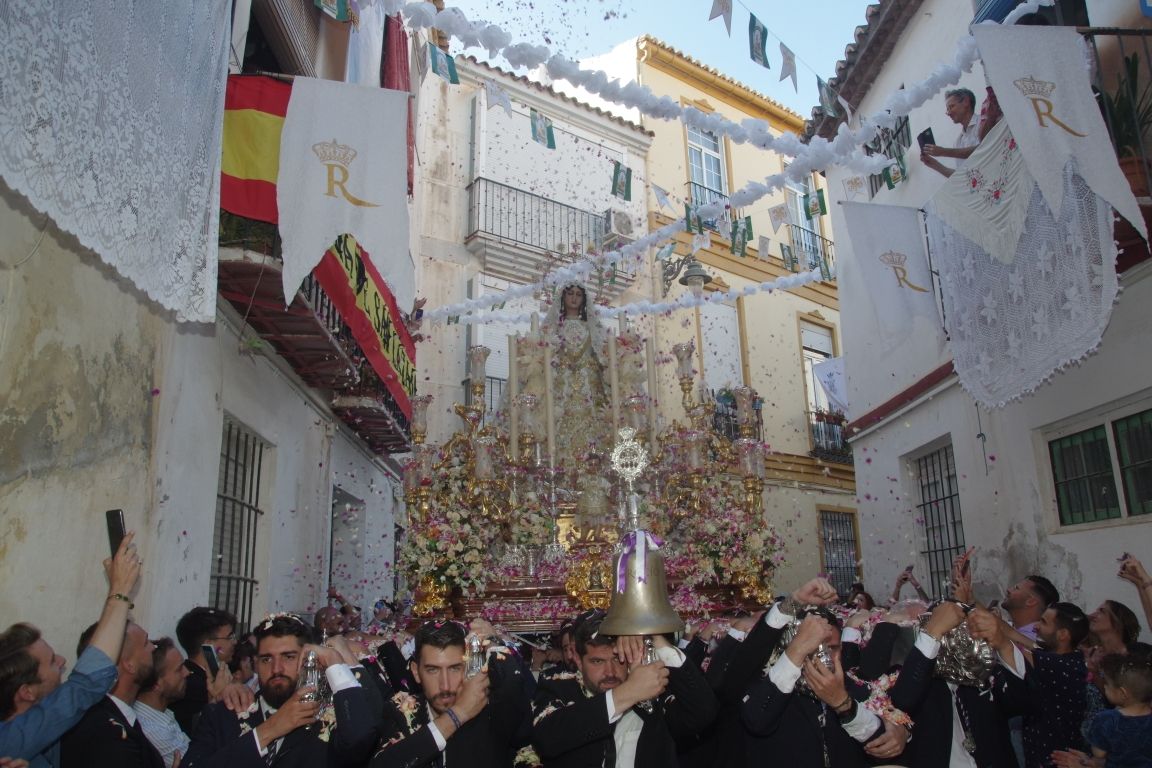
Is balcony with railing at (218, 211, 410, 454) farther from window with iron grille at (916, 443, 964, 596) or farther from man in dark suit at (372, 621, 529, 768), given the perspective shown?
window with iron grille at (916, 443, 964, 596)

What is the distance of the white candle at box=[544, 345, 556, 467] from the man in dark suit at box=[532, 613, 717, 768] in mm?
5588

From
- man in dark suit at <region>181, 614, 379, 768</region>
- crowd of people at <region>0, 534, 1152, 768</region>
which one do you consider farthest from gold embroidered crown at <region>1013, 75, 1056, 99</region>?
man in dark suit at <region>181, 614, 379, 768</region>

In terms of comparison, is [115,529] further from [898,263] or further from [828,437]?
[828,437]

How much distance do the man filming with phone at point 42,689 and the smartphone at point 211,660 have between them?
3.10 feet

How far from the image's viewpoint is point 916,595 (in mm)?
10023

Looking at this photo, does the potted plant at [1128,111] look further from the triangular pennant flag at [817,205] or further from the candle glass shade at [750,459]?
the candle glass shade at [750,459]

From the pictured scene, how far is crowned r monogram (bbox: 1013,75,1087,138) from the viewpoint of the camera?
17.9 feet

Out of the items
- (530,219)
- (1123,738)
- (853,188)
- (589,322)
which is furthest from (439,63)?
(530,219)

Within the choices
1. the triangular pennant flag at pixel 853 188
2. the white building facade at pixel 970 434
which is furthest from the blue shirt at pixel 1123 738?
the triangular pennant flag at pixel 853 188

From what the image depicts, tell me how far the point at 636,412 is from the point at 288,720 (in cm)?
647

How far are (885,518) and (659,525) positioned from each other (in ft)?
12.2

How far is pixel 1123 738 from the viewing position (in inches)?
137

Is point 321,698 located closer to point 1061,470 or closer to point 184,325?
point 184,325

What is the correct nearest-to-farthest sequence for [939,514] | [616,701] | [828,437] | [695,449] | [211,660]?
[616,701] → [211,660] → [695,449] → [939,514] → [828,437]
